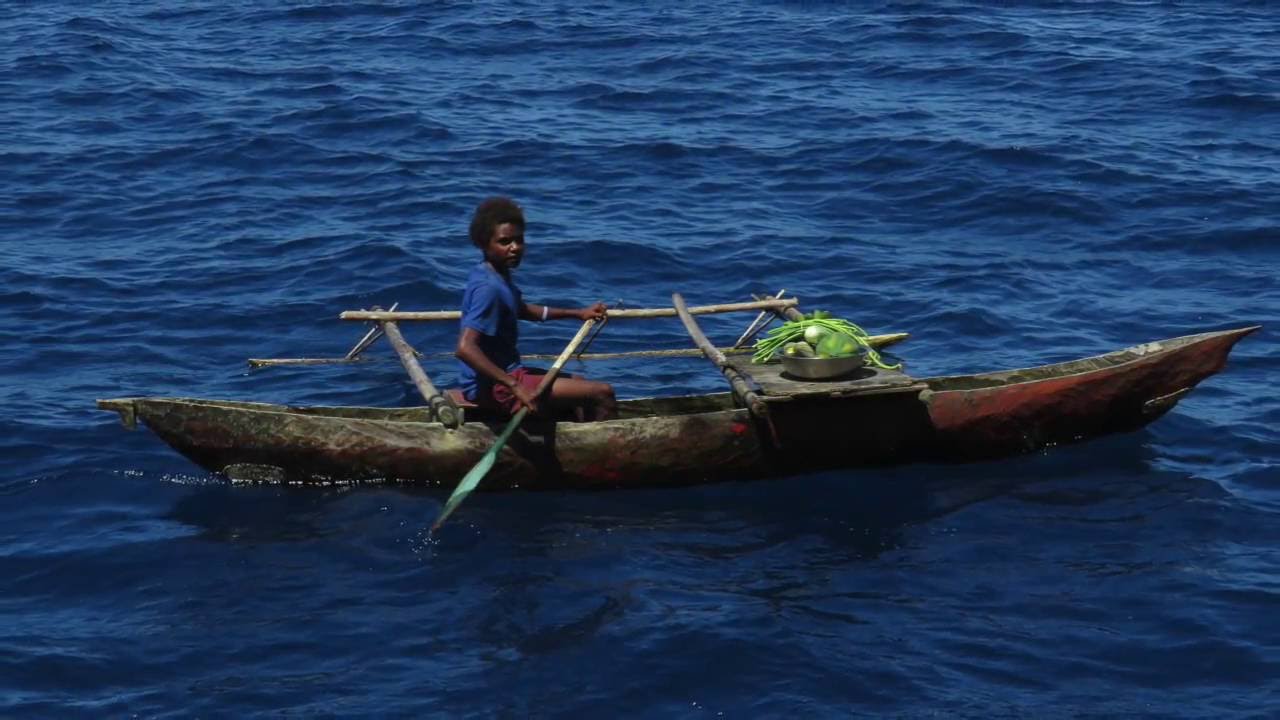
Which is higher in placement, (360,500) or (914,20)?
(914,20)

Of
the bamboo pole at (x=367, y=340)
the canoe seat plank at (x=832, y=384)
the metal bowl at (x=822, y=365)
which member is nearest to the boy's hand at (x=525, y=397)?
the canoe seat plank at (x=832, y=384)

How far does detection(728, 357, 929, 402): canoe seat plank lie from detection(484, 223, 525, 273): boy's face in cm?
149

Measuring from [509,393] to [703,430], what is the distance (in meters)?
1.09

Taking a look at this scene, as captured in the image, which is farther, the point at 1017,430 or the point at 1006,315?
the point at 1006,315

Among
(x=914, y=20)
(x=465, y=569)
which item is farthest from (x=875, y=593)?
(x=914, y=20)

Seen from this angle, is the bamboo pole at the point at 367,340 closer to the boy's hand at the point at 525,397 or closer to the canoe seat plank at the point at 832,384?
the boy's hand at the point at 525,397

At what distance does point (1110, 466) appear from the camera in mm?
9531

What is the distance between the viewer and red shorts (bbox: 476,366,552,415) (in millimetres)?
9023

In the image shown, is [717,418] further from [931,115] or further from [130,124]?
[130,124]

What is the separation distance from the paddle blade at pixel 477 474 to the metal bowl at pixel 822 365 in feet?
4.99

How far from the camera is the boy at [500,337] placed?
880 centimetres

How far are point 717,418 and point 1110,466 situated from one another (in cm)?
238

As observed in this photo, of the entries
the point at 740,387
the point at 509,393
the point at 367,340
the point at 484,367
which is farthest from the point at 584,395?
the point at 367,340

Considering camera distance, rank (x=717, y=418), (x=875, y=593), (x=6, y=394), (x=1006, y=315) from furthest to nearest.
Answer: (x=1006, y=315) < (x=6, y=394) < (x=717, y=418) < (x=875, y=593)
